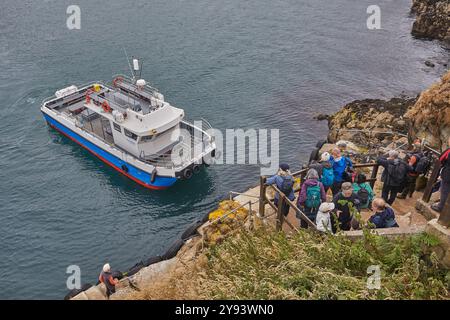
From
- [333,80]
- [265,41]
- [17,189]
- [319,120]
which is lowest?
[17,189]

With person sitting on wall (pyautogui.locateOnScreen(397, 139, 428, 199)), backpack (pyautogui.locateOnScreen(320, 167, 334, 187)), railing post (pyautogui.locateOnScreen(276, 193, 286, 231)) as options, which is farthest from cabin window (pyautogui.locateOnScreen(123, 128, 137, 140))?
person sitting on wall (pyautogui.locateOnScreen(397, 139, 428, 199))

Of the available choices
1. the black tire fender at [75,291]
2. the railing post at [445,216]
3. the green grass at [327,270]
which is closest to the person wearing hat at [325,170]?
the green grass at [327,270]

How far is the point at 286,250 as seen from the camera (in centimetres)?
871

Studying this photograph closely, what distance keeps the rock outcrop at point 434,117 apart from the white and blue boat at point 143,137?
433 inches

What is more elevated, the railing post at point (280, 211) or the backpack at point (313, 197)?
the backpack at point (313, 197)

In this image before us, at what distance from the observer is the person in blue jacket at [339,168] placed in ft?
37.6

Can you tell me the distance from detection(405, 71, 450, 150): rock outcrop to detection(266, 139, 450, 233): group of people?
19.2 feet

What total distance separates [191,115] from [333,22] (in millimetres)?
25518

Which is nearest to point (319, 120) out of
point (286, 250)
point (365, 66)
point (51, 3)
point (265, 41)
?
point (365, 66)

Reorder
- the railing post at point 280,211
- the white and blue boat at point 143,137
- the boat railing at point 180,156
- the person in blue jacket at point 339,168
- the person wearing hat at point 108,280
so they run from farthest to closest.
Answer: the boat railing at point 180,156 < the white and blue boat at point 143,137 < the person wearing hat at point 108,280 < the person in blue jacket at point 339,168 < the railing post at point 280,211

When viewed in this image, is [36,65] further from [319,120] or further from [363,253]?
[363,253]

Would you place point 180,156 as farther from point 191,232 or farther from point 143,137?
point 191,232

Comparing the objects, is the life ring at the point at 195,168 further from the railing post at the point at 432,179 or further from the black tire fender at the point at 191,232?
the railing post at the point at 432,179

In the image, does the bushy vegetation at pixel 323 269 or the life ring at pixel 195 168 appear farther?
the life ring at pixel 195 168
